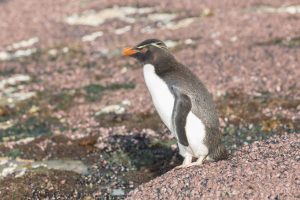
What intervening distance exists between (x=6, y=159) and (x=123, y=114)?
18.0ft

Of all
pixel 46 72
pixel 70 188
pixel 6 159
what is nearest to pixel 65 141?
pixel 6 159

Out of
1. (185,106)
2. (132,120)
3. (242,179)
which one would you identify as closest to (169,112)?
(185,106)

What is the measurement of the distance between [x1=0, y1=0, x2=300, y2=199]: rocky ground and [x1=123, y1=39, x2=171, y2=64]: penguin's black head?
→ 8.36ft

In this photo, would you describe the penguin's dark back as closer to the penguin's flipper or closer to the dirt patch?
the penguin's flipper

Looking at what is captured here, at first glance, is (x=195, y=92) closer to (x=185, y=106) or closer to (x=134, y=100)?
(x=185, y=106)

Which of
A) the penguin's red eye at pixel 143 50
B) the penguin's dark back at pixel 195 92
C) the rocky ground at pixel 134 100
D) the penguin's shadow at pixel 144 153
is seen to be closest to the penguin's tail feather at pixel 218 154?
the rocky ground at pixel 134 100

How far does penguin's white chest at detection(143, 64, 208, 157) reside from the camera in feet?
40.3

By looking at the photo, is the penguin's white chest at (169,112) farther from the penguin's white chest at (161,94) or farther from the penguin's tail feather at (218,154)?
the penguin's tail feather at (218,154)

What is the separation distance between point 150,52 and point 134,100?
400 inches

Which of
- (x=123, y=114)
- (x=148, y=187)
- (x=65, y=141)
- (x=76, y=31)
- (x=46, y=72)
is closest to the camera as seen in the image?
(x=148, y=187)

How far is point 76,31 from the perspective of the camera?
132ft

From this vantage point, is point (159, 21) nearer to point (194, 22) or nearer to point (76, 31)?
point (194, 22)

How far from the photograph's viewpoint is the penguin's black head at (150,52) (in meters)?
12.9

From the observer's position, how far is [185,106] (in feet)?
39.4
